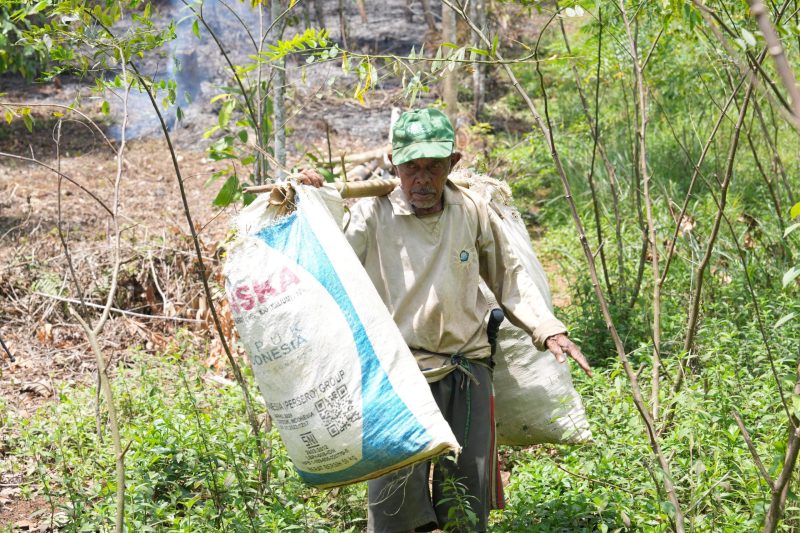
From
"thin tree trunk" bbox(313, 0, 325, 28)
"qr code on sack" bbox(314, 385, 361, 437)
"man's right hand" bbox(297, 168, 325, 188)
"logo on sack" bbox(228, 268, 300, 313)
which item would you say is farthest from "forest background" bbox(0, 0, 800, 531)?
"thin tree trunk" bbox(313, 0, 325, 28)

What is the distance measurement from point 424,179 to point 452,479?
3.31ft

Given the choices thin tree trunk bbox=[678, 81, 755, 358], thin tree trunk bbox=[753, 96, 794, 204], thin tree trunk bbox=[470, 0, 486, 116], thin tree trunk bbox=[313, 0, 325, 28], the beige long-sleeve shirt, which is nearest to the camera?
thin tree trunk bbox=[678, 81, 755, 358]

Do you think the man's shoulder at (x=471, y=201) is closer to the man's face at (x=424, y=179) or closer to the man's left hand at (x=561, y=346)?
the man's face at (x=424, y=179)

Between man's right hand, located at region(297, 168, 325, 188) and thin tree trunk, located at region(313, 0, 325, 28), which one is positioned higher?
thin tree trunk, located at region(313, 0, 325, 28)

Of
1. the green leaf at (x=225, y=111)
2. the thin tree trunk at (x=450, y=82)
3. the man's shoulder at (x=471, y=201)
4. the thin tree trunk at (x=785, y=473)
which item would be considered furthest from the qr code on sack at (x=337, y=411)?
the thin tree trunk at (x=450, y=82)

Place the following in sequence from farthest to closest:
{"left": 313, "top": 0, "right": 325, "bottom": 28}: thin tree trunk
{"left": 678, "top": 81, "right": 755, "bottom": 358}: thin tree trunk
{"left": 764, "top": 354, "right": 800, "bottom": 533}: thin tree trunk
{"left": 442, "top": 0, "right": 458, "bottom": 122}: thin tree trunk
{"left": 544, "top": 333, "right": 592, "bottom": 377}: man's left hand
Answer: {"left": 313, "top": 0, "right": 325, "bottom": 28}: thin tree trunk → {"left": 442, "top": 0, "right": 458, "bottom": 122}: thin tree trunk → {"left": 544, "top": 333, "right": 592, "bottom": 377}: man's left hand → {"left": 678, "top": 81, "right": 755, "bottom": 358}: thin tree trunk → {"left": 764, "top": 354, "right": 800, "bottom": 533}: thin tree trunk

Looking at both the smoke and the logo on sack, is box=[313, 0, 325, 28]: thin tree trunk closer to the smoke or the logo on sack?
the smoke

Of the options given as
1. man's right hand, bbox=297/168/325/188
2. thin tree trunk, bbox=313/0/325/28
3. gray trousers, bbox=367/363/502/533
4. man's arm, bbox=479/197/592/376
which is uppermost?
thin tree trunk, bbox=313/0/325/28

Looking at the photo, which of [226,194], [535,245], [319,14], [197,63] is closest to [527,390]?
[226,194]

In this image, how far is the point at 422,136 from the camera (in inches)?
112

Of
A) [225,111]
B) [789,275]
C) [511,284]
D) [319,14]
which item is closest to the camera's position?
[789,275]

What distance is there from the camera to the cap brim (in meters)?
2.83

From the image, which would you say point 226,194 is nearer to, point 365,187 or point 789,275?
point 365,187

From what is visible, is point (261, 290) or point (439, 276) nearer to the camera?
point (261, 290)
